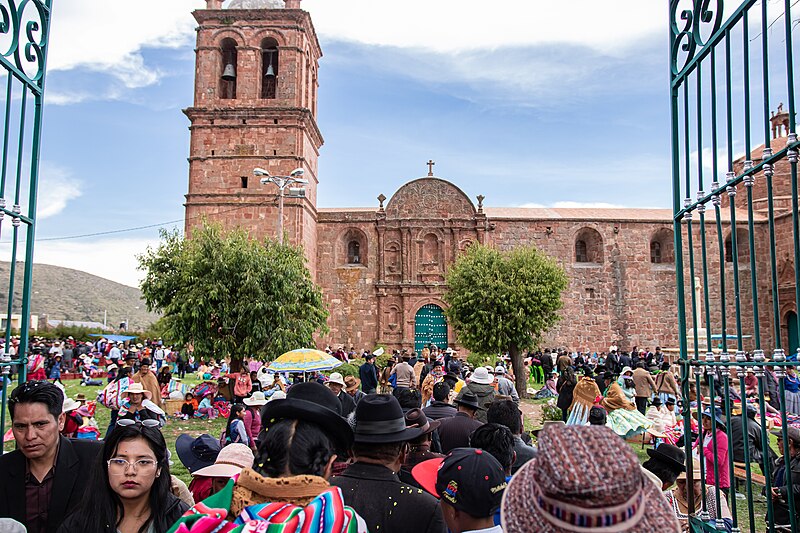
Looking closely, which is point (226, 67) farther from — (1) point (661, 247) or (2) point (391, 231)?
(1) point (661, 247)

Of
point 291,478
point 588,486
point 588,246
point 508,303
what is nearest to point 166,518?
→ point 291,478

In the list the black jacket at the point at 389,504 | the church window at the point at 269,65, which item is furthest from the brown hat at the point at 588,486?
the church window at the point at 269,65

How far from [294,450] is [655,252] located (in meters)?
32.4

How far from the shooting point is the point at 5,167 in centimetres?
346

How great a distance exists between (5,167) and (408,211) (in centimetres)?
2724

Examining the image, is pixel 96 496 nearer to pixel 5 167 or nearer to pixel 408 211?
pixel 5 167

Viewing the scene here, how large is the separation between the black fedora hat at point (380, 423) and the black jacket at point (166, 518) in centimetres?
86

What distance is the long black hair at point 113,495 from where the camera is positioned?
8.72 ft

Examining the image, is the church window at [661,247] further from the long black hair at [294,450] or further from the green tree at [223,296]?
the long black hair at [294,450]

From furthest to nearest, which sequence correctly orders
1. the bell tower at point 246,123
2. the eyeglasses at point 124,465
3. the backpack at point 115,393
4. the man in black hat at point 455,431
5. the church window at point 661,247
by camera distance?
1. the church window at point 661,247
2. the bell tower at point 246,123
3. the backpack at point 115,393
4. the man in black hat at point 455,431
5. the eyeglasses at point 124,465

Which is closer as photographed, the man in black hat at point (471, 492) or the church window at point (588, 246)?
the man in black hat at point (471, 492)

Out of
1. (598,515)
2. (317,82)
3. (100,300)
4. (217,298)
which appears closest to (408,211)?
(317,82)

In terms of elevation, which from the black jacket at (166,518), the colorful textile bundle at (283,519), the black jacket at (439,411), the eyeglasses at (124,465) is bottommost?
the black jacket at (439,411)

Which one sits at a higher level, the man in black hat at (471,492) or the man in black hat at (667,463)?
the man in black hat at (471,492)
